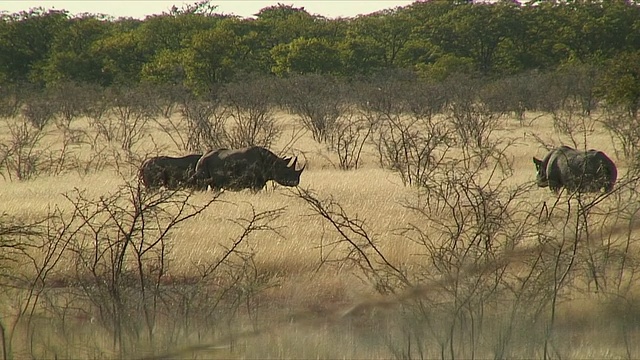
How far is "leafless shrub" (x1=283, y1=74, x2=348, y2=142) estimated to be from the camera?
20.9 meters

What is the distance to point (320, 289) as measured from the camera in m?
6.61

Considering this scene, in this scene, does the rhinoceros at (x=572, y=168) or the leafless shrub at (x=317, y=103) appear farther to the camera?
the leafless shrub at (x=317, y=103)

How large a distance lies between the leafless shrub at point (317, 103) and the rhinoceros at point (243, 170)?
5.81 m

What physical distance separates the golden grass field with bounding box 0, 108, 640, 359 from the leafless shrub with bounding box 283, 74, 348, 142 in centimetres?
585

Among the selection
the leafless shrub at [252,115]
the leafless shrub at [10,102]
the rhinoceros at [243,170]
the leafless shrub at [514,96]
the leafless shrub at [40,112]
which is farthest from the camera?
the leafless shrub at [10,102]

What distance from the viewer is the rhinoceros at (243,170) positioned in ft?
39.3

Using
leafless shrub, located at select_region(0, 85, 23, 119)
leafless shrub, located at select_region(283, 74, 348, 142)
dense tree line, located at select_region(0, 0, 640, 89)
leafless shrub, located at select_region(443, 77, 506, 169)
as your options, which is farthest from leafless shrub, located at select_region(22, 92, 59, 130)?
leafless shrub, located at select_region(443, 77, 506, 169)

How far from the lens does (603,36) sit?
144 feet

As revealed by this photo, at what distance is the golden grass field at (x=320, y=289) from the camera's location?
4.31 metres

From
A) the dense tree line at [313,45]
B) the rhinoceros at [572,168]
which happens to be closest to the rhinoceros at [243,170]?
the rhinoceros at [572,168]

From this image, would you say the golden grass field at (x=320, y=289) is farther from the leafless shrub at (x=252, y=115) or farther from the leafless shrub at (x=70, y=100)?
the leafless shrub at (x=70, y=100)

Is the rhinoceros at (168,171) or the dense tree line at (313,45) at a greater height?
the dense tree line at (313,45)

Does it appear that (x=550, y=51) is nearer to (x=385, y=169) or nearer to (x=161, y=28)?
(x=161, y=28)

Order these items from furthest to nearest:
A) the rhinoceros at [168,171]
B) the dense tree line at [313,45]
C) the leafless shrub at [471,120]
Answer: the dense tree line at [313,45], the leafless shrub at [471,120], the rhinoceros at [168,171]
